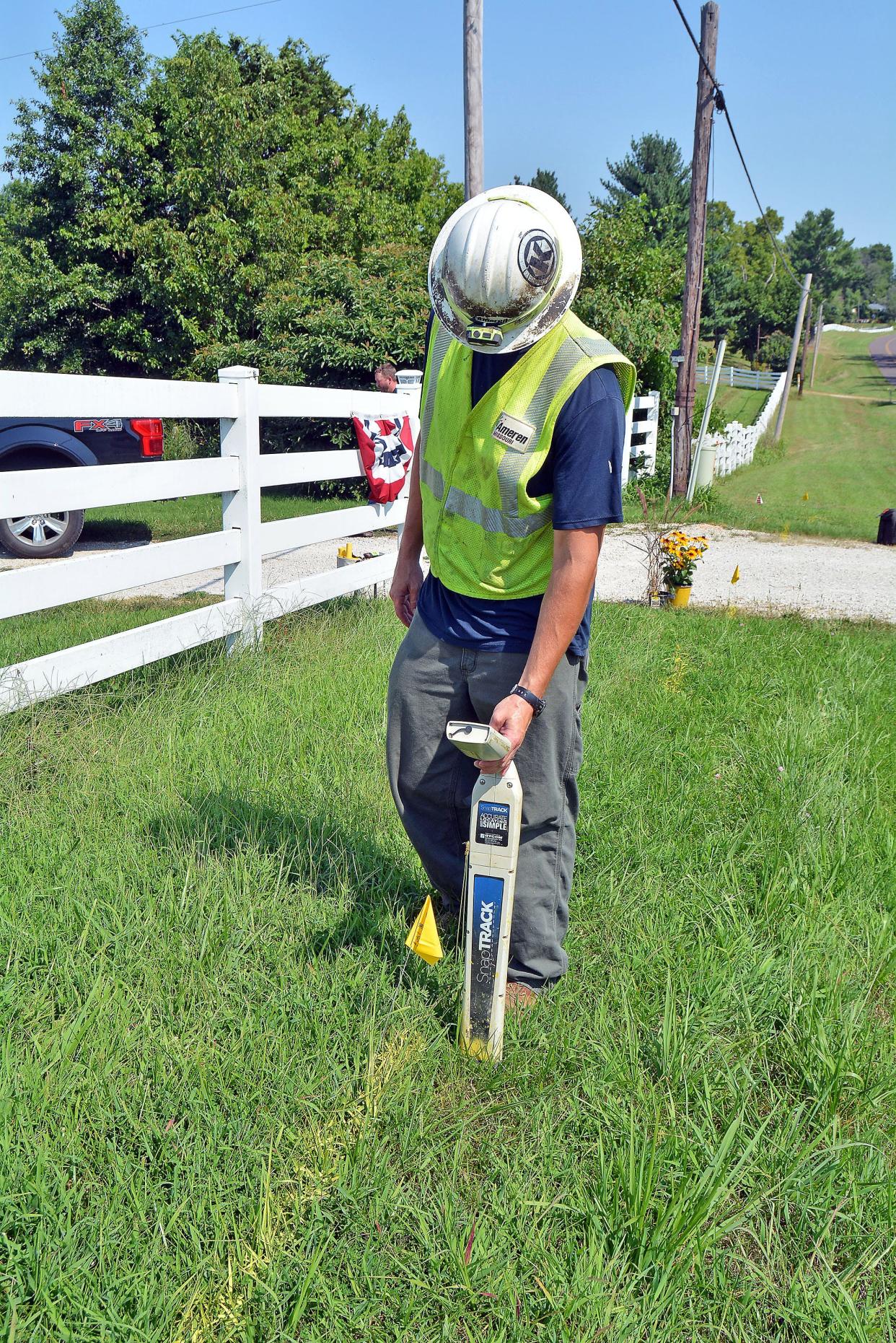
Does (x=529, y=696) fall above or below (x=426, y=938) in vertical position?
above

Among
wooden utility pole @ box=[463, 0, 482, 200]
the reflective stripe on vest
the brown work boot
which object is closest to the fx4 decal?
wooden utility pole @ box=[463, 0, 482, 200]

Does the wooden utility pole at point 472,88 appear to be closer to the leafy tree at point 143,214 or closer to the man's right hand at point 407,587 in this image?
the leafy tree at point 143,214

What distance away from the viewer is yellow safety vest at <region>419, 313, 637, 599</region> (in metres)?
2.38

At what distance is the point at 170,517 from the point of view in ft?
41.9

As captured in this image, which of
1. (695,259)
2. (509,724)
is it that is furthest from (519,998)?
(695,259)

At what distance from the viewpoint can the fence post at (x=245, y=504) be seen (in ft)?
18.2

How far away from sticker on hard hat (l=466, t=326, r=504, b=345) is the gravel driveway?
6.41 meters

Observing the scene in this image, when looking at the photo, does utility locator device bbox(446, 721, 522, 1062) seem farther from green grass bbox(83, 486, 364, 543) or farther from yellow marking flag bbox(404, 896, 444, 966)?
green grass bbox(83, 486, 364, 543)

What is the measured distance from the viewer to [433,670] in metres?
2.73

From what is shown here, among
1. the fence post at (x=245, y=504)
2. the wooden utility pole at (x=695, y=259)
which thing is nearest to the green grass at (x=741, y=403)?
the wooden utility pole at (x=695, y=259)

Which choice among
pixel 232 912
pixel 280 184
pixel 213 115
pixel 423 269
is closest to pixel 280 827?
pixel 232 912

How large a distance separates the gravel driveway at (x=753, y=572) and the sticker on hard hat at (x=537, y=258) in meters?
6.54

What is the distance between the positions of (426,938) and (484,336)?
4.55ft

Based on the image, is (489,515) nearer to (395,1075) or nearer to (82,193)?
(395,1075)
